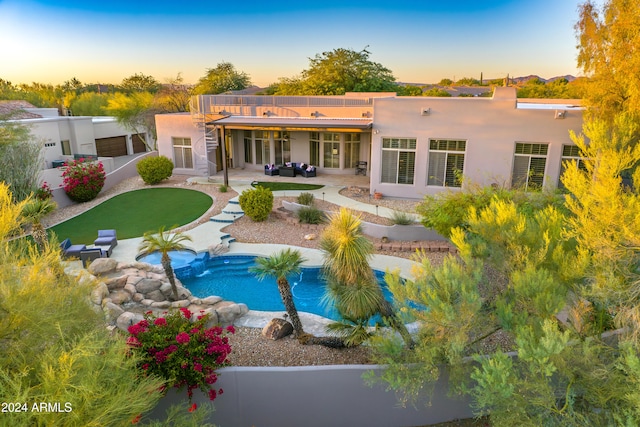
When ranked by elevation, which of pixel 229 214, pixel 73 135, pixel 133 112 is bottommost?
pixel 229 214

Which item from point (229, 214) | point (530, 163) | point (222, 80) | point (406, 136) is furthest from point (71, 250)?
point (222, 80)

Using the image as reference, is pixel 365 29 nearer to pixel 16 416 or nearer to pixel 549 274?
pixel 549 274

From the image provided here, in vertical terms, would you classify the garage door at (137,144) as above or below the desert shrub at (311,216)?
above

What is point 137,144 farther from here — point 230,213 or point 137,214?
point 230,213

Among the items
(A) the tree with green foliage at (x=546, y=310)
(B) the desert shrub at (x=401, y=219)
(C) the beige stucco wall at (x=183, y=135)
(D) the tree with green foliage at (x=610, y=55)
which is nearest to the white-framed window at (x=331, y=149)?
(C) the beige stucco wall at (x=183, y=135)

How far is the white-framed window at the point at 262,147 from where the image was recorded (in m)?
24.6

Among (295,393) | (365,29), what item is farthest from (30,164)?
(365,29)

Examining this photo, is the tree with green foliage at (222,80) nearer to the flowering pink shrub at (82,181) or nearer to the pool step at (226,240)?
the flowering pink shrub at (82,181)

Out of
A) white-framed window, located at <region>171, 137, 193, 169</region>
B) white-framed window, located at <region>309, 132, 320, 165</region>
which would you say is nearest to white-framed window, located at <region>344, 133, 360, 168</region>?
white-framed window, located at <region>309, 132, 320, 165</region>

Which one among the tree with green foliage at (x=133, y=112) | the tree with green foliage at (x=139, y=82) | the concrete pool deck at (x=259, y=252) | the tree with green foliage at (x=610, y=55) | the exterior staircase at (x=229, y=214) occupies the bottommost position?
the concrete pool deck at (x=259, y=252)

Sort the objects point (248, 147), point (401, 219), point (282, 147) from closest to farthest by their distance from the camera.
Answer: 1. point (401, 219)
2. point (282, 147)
3. point (248, 147)

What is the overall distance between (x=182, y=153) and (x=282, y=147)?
234 inches

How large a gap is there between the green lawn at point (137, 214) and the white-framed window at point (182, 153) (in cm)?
372

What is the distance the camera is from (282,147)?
80.4 feet
